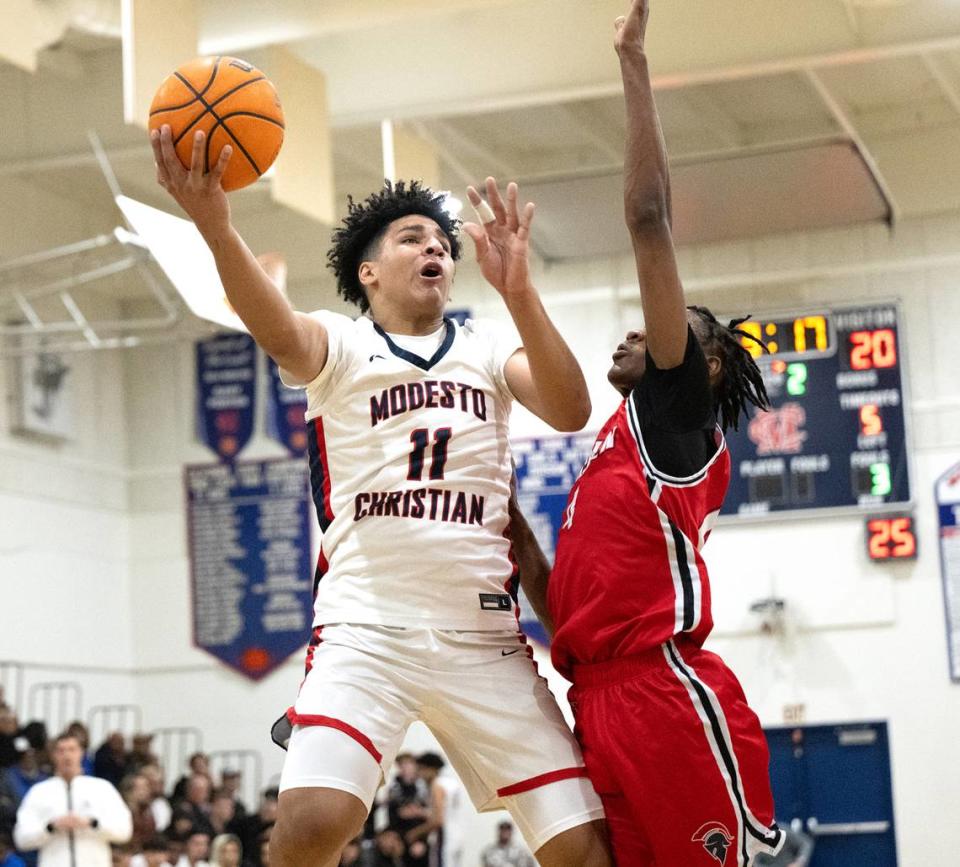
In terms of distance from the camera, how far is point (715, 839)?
3695mm

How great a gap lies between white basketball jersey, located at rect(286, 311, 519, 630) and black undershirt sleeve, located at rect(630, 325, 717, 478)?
472 millimetres

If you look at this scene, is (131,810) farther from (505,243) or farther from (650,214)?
(650,214)

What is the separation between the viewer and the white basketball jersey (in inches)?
155

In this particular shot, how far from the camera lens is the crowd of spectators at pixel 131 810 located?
34.0 feet

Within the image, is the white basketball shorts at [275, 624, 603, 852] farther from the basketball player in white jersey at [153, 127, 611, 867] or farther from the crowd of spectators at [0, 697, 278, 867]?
the crowd of spectators at [0, 697, 278, 867]

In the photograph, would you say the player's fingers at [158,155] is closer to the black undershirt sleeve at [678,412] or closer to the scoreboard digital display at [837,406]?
the black undershirt sleeve at [678,412]

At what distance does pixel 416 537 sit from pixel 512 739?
0.55m

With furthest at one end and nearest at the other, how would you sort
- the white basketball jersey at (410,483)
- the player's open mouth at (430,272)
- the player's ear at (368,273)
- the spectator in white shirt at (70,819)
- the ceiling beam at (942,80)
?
the ceiling beam at (942,80), the spectator in white shirt at (70,819), the player's ear at (368,273), the player's open mouth at (430,272), the white basketball jersey at (410,483)

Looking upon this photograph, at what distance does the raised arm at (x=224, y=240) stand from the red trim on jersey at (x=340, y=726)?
907 millimetres

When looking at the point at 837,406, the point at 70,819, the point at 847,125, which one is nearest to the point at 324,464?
the point at 70,819

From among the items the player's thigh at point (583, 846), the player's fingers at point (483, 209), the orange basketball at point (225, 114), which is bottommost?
the player's thigh at point (583, 846)

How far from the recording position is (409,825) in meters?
13.6

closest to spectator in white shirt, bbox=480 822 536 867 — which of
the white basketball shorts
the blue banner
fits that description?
the blue banner

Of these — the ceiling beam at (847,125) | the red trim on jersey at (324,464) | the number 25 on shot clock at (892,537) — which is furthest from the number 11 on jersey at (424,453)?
the number 25 on shot clock at (892,537)
